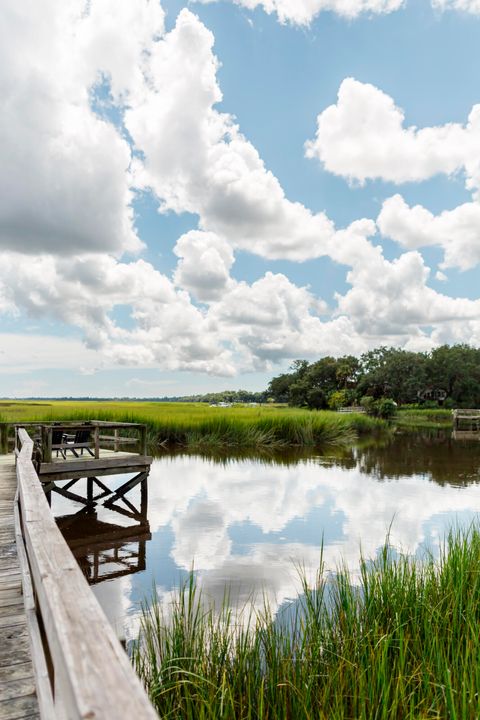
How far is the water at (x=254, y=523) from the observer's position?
25.9 feet

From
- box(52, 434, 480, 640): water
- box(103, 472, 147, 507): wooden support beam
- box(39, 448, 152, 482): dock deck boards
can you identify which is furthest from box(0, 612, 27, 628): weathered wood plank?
box(103, 472, 147, 507): wooden support beam

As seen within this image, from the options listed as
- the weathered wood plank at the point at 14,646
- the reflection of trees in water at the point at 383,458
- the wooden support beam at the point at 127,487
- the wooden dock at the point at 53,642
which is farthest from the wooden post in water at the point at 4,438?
the weathered wood plank at the point at 14,646

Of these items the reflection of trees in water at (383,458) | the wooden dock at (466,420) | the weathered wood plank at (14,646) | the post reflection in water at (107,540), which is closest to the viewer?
the weathered wood plank at (14,646)

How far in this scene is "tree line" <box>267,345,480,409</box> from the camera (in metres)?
71.0

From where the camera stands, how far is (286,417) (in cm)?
2883

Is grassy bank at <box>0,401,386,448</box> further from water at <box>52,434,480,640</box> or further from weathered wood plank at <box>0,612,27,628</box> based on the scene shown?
weathered wood plank at <box>0,612,27,628</box>

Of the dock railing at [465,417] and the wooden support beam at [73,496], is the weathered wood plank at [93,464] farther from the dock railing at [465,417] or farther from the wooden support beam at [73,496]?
the dock railing at [465,417]

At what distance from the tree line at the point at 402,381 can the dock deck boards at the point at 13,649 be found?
66.1 m

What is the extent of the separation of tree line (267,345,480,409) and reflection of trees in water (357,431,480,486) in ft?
126

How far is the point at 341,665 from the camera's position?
139 inches

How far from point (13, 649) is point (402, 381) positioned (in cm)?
7282

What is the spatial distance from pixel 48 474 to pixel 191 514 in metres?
3.72

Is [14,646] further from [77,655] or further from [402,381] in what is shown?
[402,381]

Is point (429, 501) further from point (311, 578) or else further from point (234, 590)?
point (234, 590)
